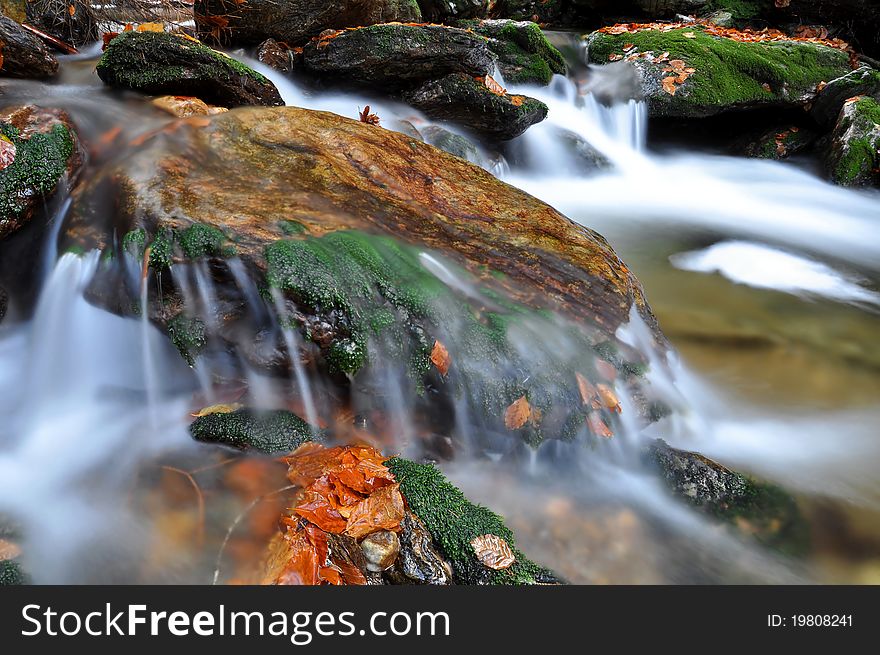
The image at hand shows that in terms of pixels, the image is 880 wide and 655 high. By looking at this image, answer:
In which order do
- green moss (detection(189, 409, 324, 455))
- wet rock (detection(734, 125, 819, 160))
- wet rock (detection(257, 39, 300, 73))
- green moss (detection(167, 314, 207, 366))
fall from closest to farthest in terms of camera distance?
green moss (detection(189, 409, 324, 455)), green moss (detection(167, 314, 207, 366)), wet rock (detection(257, 39, 300, 73)), wet rock (detection(734, 125, 819, 160))

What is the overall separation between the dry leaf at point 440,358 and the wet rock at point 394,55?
513 cm

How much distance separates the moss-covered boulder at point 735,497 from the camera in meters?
2.98

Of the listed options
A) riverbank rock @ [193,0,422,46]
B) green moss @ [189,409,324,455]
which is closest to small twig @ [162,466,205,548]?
green moss @ [189,409,324,455]

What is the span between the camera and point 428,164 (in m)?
4.39

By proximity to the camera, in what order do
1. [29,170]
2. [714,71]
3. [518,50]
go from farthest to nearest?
[714,71] → [518,50] → [29,170]

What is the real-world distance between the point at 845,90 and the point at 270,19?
8707mm

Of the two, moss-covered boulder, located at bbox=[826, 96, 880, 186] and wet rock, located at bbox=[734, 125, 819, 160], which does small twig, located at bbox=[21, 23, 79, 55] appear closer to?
wet rock, located at bbox=[734, 125, 819, 160]

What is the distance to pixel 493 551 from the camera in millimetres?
2492

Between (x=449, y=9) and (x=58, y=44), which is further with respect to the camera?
(x=449, y=9)

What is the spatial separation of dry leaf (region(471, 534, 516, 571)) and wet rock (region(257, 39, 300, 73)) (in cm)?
656

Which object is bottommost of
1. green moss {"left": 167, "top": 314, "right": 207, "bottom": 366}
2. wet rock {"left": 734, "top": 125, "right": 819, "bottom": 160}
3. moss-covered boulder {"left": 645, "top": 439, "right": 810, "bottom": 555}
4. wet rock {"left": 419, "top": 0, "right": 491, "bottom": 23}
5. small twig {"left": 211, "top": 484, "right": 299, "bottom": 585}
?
moss-covered boulder {"left": 645, "top": 439, "right": 810, "bottom": 555}

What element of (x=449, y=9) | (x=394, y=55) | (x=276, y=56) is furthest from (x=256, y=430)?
(x=449, y=9)

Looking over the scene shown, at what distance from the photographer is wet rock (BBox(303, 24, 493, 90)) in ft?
22.7

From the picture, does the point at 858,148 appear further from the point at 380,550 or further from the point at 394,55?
the point at 380,550
